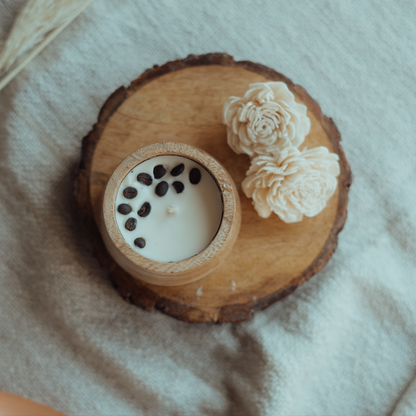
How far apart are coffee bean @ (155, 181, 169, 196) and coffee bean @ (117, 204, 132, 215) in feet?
0.16

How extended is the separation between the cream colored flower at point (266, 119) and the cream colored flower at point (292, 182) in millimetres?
25

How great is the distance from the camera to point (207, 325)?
88 cm

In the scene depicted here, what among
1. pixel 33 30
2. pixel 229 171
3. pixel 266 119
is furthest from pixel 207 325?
pixel 33 30

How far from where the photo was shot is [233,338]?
89cm

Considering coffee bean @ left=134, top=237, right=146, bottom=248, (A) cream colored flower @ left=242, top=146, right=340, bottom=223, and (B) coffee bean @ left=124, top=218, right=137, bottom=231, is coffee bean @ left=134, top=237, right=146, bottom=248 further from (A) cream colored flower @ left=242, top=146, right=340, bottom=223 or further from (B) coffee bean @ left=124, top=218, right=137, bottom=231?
(A) cream colored flower @ left=242, top=146, right=340, bottom=223

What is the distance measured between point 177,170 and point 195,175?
0.03m

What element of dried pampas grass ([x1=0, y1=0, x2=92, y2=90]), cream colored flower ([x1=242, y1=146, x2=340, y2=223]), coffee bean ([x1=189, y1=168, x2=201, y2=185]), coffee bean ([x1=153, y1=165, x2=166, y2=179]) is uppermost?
dried pampas grass ([x1=0, y1=0, x2=92, y2=90])

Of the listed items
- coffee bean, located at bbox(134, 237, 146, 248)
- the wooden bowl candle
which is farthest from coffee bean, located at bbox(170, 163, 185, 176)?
coffee bean, located at bbox(134, 237, 146, 248)

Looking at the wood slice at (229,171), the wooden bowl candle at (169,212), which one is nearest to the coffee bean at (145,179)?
the wooden bowl candle at (169,212)

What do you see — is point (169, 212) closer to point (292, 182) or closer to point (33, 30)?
point (292, 182)

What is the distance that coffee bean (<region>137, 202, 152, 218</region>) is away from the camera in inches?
24.7

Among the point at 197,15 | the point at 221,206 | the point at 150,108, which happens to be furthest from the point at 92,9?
the point at 221,206

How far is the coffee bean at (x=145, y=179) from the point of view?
620 millimetres

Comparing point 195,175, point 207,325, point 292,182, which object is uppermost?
point 195,175
